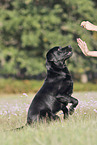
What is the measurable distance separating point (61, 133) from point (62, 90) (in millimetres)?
1357

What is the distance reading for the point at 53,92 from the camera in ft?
16.1

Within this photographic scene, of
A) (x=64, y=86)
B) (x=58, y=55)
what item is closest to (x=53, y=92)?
(x=64, y=86)

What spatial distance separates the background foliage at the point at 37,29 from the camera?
19884 millimetres

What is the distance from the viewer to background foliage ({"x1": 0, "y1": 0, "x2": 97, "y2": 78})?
19884 millimetres

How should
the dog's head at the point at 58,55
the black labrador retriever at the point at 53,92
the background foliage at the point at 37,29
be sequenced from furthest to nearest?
the background foliage at the point at 37,29 < the dog's head at the point at 58,55 < the black labrador retriever at the point at 53,92

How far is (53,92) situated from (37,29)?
1576cm

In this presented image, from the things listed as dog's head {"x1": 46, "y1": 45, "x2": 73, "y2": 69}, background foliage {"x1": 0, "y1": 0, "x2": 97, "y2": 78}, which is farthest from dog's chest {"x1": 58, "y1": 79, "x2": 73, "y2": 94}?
background foliage {"x1": 0, "y1": 0, "x2": 97, "y2": 78}

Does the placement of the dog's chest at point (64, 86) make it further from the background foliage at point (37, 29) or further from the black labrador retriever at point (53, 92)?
the background foliage at point (37, 29)

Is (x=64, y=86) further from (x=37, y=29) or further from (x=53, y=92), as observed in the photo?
(x=37, y=29)

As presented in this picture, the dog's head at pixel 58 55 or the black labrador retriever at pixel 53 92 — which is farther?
the dog's head at pixel 58 55

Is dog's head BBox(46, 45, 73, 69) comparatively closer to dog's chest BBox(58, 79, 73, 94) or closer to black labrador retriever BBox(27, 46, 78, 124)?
black labrador retriever BBox(27, 46, 78, 124)

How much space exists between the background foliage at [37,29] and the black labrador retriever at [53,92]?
536 inches

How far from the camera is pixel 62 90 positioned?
494 cm

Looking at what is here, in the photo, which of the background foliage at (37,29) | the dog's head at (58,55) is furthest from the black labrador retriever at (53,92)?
the background foliage at (37,29)
